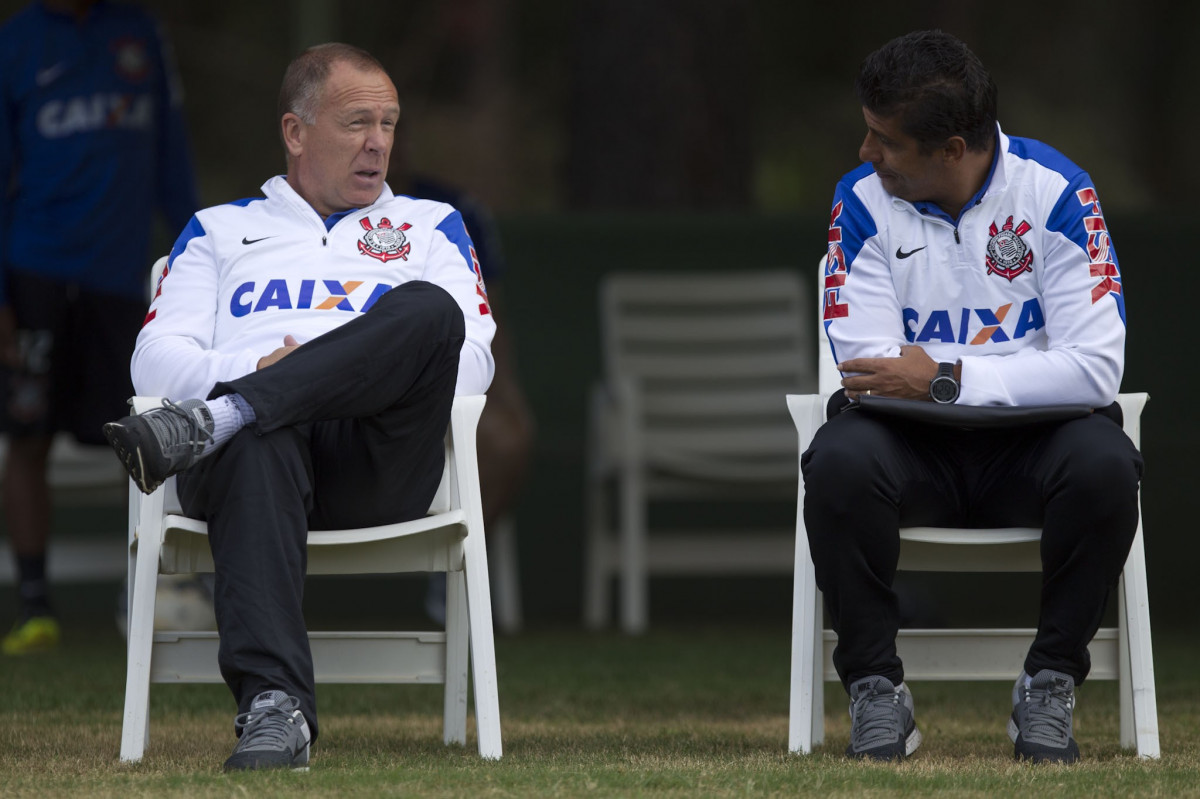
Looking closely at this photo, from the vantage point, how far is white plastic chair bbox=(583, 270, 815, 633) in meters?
5.95

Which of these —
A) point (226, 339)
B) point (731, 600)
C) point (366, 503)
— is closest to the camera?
point (366, 503)

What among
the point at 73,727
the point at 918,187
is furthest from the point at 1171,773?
the point at 73,727

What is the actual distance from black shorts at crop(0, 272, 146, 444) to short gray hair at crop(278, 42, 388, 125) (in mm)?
1902

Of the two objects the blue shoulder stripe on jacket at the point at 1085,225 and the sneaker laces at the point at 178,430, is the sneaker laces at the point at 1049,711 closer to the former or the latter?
the blue shoulder stripe on jacket at the point at 1085,225

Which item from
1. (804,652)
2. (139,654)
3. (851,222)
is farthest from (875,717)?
(139,654)

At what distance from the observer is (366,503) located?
3033 mm

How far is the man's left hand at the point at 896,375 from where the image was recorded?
3049mm

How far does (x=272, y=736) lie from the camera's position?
8.95ft

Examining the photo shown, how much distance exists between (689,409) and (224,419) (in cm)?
344

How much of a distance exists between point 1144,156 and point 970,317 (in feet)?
30.2

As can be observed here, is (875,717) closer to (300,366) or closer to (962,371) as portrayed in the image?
(962,371)

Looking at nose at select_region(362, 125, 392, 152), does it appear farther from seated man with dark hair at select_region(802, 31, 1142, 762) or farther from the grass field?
the grass field

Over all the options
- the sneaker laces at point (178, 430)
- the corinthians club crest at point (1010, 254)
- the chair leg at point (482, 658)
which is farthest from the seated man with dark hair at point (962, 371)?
the sneaker laces at point (178, 430)

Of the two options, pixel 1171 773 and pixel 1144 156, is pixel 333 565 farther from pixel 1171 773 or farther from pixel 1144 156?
pixel 1144 156
